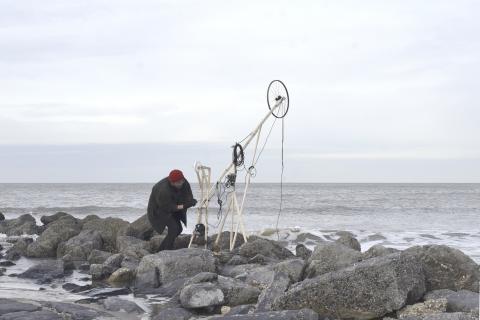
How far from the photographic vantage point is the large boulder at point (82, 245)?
10898mm

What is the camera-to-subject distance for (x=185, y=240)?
11414 mm

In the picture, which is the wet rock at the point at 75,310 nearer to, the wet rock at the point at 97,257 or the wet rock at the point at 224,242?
the wet rock at the point at 97,257

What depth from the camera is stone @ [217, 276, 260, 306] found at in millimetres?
6723

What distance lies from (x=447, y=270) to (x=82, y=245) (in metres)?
6.76

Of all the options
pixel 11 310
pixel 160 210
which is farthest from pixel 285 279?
pixel 160 210

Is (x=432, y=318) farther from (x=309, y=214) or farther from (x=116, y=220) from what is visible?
(x=309, y=214)

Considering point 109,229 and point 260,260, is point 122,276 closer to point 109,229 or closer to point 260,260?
point 260,260

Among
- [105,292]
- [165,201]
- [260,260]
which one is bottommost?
[105,292]

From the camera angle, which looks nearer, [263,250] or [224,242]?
[263,250]

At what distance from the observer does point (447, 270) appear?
6.94 metres

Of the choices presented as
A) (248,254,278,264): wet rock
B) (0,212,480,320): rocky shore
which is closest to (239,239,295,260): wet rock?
(0,212,480,320): rocky shore

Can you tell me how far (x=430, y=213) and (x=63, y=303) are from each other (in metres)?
25.4

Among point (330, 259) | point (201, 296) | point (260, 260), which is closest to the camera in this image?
point (201, 296)

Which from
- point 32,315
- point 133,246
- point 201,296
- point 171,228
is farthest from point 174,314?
point 133,246
